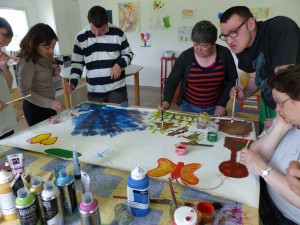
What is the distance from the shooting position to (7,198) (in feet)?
2.76

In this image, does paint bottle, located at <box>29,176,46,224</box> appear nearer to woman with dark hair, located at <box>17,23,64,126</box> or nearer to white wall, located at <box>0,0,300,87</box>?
woman with dark hair, located at <box>17,23,64,126</box>

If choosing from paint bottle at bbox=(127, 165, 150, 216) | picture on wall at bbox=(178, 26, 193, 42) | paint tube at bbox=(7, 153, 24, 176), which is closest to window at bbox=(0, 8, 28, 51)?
picture on wall at bbox=(178, 26, 193, 42)

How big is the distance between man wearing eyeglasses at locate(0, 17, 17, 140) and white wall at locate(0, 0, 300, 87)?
373 cm

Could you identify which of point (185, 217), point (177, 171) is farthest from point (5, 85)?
point (185, 217)

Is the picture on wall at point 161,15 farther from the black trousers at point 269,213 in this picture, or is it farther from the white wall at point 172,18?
the black trousers at point 269,213

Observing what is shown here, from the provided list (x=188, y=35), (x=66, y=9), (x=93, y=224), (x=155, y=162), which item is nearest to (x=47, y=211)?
(x=93, y=224)

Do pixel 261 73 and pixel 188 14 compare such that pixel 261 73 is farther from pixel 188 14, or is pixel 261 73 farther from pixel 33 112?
pixel 188 14

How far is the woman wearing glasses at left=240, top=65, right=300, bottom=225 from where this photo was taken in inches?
39.5

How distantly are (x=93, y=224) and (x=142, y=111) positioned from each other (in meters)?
1.25

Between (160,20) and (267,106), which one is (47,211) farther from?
(160,20)

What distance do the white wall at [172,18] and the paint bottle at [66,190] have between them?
4.46m

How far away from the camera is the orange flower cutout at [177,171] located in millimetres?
1088

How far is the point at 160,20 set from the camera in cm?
511

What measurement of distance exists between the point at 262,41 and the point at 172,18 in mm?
3770
